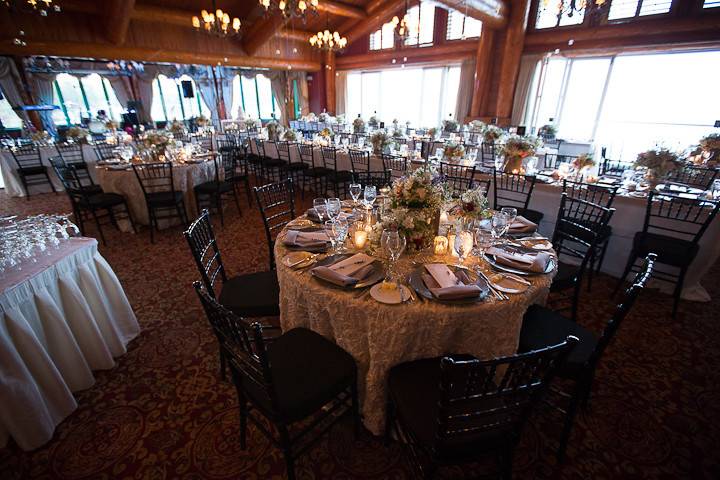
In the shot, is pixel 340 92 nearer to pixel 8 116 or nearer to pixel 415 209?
pixel 8 116

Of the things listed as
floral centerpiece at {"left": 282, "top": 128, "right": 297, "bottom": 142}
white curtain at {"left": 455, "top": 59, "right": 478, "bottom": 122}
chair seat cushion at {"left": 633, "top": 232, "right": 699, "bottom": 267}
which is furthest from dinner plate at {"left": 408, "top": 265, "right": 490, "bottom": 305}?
white curtain at {"left": 455, "top": 59, "right": 478, "bottom": 122}

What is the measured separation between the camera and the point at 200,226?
93.4 inches

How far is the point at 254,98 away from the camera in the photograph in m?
16.5

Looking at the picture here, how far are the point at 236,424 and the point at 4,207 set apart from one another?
7536mm

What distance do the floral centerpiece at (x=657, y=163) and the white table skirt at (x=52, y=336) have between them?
5.37m

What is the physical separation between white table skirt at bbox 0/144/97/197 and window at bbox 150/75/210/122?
7178mm

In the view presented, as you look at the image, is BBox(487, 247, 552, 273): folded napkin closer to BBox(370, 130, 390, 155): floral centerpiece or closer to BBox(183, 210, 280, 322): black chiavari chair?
BBox(183, 210, 280, 322): black chiavari chair

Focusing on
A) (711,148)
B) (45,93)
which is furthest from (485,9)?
(45,93)

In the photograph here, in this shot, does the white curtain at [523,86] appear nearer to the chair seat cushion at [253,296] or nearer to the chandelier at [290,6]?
the chandelier at [290,6]

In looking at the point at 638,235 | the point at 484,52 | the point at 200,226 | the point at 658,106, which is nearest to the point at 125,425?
the point at 200,226

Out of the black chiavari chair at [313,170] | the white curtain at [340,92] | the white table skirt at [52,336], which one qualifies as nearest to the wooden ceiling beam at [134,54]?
the white curtain at [340,92]

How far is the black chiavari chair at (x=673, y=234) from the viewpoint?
2943mm

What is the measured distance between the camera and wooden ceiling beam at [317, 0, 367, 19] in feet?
33.1

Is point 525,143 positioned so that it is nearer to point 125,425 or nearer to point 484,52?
point 125,425
